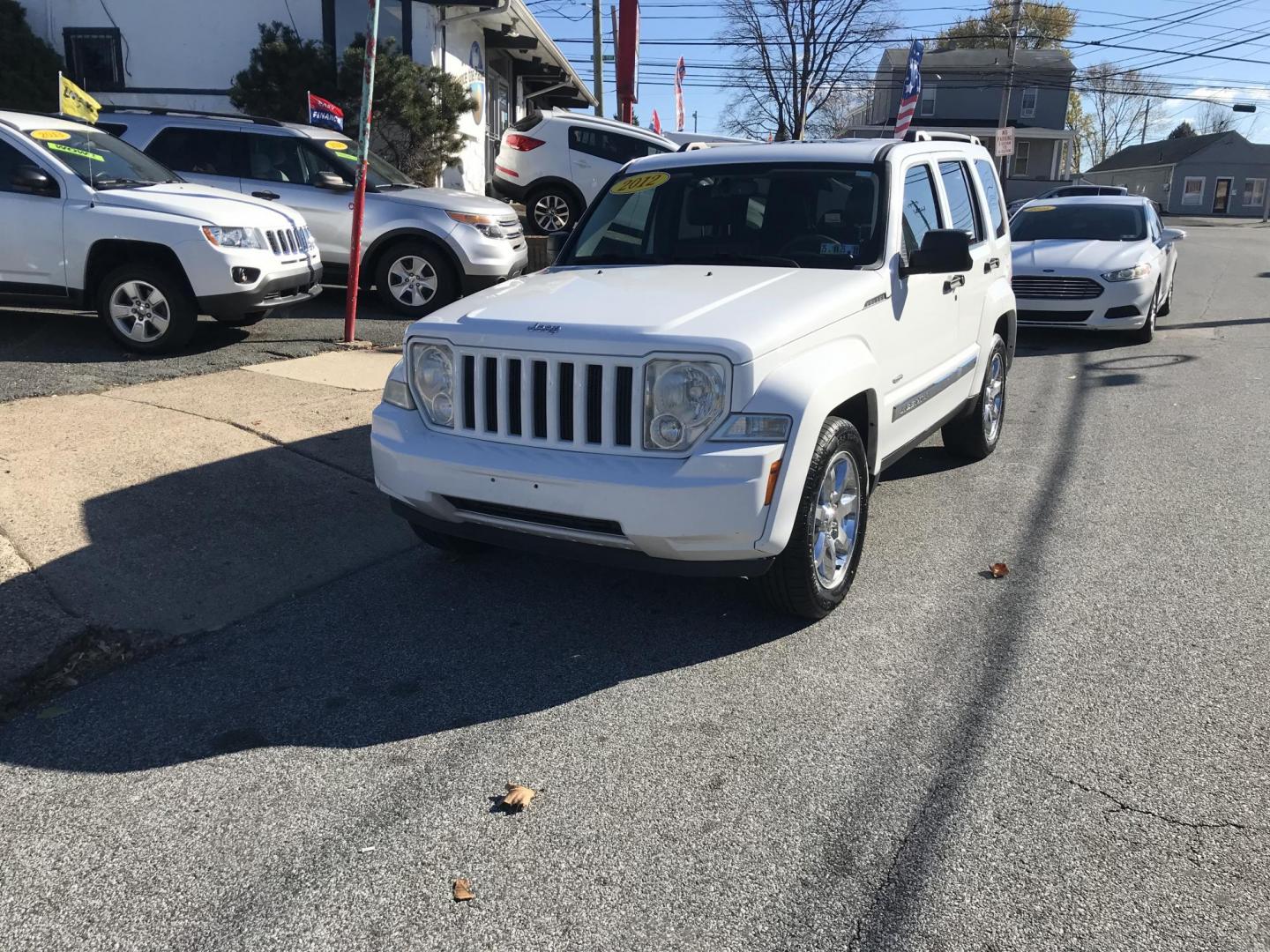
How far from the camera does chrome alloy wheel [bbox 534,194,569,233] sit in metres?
16.8

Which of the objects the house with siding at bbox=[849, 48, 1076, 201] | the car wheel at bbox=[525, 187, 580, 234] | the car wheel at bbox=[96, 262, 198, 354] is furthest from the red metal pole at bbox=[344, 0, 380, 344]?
the house with siding at bbox=[849, 48, 1076, 201]

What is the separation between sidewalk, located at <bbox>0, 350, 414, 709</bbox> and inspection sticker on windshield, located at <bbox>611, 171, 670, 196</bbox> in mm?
2113

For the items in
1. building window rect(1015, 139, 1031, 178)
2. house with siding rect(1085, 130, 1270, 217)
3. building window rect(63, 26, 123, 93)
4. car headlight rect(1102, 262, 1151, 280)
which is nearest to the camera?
car headlight rect(1102, 262, 1151, 280)

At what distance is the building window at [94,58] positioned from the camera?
18.0 meters

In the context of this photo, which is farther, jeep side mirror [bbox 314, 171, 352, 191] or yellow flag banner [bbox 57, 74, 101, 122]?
jeep side mirror [bbox 314, 171, 352, 191]

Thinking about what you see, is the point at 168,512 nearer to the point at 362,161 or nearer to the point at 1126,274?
the point at 362,161

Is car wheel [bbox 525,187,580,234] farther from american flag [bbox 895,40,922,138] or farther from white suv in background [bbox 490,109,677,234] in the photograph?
american flag [bbox 895,40,922,138]

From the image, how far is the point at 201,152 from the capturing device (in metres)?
11.1

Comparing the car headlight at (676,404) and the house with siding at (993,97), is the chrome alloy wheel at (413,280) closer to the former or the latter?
the car headlight at (676,404)

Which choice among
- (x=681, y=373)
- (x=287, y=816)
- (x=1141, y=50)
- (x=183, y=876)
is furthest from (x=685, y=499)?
(x=1141, y=50)

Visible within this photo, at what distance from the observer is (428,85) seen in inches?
651

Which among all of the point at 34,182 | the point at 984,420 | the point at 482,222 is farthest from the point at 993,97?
the point at 34,182

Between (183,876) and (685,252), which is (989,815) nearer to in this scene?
(183,876)

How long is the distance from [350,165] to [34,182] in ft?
11.8
